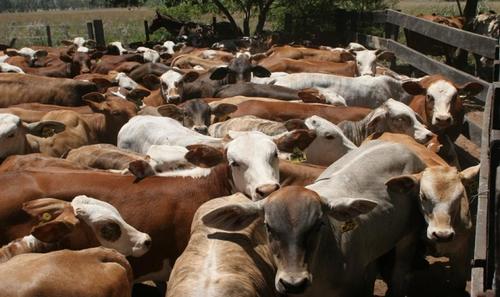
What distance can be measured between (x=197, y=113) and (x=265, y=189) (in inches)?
119

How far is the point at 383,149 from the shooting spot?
16.4 ft

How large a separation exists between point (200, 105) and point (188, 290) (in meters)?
4.40

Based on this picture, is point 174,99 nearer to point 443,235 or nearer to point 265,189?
point 265,189

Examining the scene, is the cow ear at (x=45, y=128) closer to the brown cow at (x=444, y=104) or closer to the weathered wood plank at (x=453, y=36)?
the brown cow at (x=444, y=104)

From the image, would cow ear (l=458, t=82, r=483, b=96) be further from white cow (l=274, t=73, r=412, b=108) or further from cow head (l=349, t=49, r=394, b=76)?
cow head (l=349, t=49, r=394, b=76)

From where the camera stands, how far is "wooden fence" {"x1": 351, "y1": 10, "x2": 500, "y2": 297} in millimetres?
3244

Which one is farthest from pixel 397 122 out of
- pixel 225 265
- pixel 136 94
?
pixel 136 94

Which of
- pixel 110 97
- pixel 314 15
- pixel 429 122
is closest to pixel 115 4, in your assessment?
pixel 314 15

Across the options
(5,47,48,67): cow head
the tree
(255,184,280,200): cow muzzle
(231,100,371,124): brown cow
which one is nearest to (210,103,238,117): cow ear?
(231,100,371,124): brown cow

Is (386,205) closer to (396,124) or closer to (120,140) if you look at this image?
(396,124)

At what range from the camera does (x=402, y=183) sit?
4660mm

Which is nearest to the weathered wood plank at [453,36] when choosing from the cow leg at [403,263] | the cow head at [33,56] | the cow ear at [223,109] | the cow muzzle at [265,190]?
the cow ear at [223,109]

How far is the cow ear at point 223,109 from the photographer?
24.7 feet

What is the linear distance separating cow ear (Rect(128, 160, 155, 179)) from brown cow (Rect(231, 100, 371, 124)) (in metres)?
2.37
